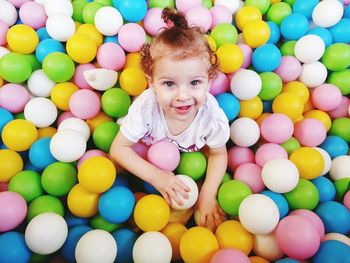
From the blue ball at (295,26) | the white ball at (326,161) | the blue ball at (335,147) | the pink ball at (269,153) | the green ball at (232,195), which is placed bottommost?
the green ball at (232,195)

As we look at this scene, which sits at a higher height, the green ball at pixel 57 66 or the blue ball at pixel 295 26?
the blue ball at pixel 295 26

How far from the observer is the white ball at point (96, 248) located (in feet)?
2.62

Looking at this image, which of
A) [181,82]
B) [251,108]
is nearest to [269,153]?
[251,108]

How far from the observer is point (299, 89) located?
1.24 m

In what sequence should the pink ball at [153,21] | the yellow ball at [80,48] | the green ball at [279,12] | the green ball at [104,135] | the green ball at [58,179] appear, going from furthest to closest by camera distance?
1. the green ball at [279,12]
2. the pink ball at [153,21]
3. the yellow ball at [80,48]
4. the green ball at [104,135]
5. the green ball at [58,179]

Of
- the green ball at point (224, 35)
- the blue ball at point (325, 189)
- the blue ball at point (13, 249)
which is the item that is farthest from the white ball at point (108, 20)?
the blue ball at point (325, 189)

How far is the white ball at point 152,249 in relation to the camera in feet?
2.66

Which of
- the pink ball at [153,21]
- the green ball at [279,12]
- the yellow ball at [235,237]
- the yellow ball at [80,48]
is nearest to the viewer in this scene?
the yellow ball at [235,237]


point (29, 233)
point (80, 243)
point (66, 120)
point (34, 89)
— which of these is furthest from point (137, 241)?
point (34, 89)

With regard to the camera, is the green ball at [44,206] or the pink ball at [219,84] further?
the pink ball at [219,84]

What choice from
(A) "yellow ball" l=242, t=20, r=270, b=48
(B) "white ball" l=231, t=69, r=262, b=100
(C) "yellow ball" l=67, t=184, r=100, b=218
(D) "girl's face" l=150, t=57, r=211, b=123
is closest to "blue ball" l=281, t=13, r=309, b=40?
(A) "yellow ball" l=242, t=20, r=270, b=48

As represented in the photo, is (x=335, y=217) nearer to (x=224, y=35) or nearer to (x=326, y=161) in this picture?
(x=326, y=161)

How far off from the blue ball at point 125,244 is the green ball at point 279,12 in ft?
3.47

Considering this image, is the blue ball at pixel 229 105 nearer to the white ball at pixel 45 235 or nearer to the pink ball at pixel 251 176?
the pink ball at pixel 251 176
